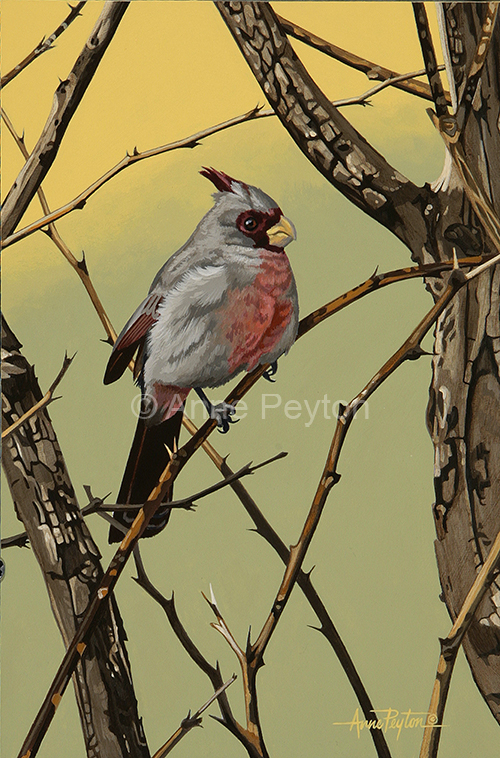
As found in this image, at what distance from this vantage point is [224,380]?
102 cm

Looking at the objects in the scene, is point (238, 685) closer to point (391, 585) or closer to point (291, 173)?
point (391, 585)

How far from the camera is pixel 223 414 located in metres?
1.03

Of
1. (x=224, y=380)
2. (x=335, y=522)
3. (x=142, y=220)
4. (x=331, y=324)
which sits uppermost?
(x=142, y=220)

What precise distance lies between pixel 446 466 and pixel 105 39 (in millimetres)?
851

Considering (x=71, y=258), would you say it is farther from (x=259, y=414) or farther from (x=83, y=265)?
(x=259, y=414)

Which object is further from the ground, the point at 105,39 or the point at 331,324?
the point at 105,39

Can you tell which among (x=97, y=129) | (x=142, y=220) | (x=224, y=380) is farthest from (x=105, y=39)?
(x=224, y=380)

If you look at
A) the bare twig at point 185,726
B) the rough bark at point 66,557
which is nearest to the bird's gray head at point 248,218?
the rough bark at point 66,557

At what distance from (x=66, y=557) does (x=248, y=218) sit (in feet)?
1.95

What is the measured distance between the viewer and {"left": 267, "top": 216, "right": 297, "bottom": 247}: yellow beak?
101cm

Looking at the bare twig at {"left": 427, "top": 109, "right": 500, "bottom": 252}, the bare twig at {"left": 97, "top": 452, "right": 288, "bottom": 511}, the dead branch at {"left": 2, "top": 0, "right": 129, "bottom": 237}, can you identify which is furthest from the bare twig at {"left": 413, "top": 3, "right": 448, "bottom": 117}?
the bare twig at {"left": 97, "top": 452, "right": 288, "bottom": 511}

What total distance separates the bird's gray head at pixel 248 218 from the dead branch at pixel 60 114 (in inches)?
9.9

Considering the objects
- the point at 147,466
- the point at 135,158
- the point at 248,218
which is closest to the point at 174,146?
the point at 135,158

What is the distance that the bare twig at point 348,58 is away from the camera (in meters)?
1.03
